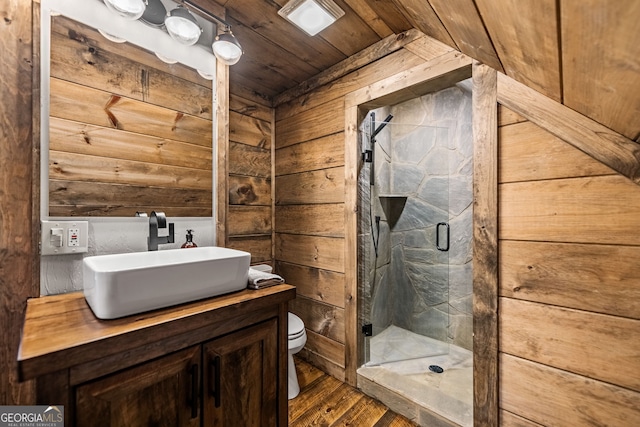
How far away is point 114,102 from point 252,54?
3.21 ft

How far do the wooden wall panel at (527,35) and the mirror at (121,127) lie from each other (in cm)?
134

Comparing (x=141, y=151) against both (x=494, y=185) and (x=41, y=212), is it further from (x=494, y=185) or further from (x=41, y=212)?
(x=494, y=185)

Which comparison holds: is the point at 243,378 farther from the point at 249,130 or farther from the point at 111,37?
the point at 249,130

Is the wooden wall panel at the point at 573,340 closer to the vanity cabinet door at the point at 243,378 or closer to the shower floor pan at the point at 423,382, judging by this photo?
the shower floor pan at the point at 423,382

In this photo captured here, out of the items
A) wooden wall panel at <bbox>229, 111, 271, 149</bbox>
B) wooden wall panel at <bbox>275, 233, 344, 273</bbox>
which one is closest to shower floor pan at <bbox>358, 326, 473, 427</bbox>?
wooden wall panel at <bbox>275, 233, 344, 273</bbox>

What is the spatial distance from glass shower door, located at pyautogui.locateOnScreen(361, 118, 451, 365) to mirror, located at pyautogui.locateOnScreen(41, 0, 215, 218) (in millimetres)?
1355

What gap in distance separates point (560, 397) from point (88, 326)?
1690 millimetres

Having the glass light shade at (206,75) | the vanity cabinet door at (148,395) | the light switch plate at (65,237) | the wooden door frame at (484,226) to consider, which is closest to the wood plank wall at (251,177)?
the glass light shade at (206,75)

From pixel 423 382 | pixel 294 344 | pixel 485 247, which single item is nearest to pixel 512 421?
pixel 423 382

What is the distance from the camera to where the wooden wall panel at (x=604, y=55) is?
38 cm

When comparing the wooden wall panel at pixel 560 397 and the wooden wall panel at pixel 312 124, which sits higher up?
the wooden wall panel at pixel 312 124

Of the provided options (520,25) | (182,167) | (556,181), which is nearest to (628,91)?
(520,25)

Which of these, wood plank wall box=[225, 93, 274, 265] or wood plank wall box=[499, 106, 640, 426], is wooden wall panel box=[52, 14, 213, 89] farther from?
wood plank wall box=[499, 106, 640, 426]

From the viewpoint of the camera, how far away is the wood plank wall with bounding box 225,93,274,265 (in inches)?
84.5
